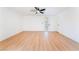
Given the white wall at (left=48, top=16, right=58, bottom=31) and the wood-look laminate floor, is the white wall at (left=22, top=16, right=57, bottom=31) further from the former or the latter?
the wood-look laminate floor

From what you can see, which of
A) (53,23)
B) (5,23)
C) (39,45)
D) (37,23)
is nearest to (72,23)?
(39,45)

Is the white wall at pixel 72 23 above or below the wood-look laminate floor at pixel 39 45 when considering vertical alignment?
above

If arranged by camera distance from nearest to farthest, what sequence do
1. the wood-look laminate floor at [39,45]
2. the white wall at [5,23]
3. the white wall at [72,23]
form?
1. the wood-look laminate floor at [39,45]
2. the white wall at [72,23]
3. the white wall at [5,23]

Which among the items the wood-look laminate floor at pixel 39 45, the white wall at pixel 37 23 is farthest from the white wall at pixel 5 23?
the white wall at pixel 37 23

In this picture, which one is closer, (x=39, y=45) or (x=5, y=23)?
(x=39, y=45)

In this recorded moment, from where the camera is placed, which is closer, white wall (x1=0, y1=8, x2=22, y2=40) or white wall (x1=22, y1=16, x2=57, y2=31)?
white wall (x1=0, y1=8, x2=22, y2=40)

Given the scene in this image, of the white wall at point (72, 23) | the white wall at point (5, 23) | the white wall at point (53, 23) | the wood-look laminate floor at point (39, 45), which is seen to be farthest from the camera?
the white wall at point (53, 23)

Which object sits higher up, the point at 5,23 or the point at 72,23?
the point at 5,23

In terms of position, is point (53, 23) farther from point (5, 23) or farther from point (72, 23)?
point (5, 23)

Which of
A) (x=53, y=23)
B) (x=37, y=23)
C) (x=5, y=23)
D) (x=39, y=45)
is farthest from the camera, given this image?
(x=37, y=23)

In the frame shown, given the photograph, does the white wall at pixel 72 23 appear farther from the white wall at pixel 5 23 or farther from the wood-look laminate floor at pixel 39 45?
the white wall at pixel 5 23

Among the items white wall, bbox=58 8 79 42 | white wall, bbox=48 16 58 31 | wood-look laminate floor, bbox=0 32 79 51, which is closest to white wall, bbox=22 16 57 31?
white wall, bbox=48 16 58 31

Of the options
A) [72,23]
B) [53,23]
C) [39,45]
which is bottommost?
[53,23]

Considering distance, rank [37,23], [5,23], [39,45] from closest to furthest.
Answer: [39,45]
[5,23]
[37,23]
